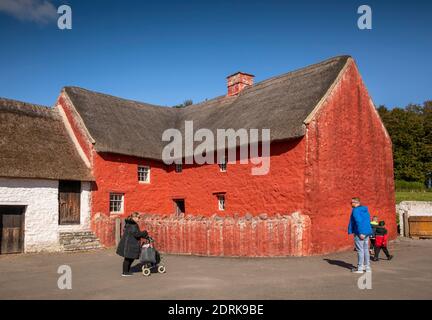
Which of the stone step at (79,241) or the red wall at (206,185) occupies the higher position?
the red wall at (206,185)

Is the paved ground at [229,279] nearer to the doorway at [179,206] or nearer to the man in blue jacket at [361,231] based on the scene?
the man in blue jacket at [361,231]

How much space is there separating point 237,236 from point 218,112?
1179 cm

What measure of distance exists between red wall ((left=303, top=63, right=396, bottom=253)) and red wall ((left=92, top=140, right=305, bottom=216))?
0.75 m

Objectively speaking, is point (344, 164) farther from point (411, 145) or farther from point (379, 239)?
point (411, 145)

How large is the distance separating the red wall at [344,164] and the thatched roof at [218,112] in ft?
2.93

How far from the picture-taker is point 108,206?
21.5 metres

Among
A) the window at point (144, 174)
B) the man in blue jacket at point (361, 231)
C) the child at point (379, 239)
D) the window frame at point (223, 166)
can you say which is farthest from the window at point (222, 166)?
the man in blue jacket at point (361, 231)

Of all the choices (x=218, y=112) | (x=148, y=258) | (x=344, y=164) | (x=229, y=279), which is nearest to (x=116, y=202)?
(x=218, y=112)

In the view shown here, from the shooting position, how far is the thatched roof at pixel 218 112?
60.0ft

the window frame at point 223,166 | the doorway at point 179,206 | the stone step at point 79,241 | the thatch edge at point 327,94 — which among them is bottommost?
the stone step at point 79,241
